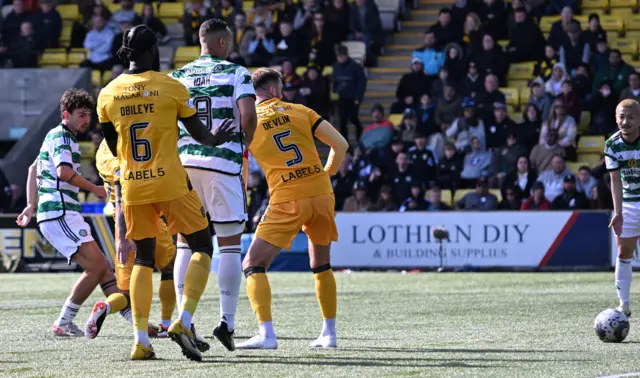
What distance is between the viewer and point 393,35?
28.8m

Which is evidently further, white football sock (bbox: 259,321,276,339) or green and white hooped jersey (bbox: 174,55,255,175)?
white football sock (bbox: 259,321,276,339)

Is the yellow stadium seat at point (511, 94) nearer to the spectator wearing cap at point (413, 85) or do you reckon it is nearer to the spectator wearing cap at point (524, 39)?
the spectator wearing cap at point (524, 39)

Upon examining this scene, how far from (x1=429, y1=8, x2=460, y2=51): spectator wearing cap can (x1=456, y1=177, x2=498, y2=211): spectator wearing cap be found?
4241mm

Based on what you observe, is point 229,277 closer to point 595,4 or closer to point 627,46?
point 627,46

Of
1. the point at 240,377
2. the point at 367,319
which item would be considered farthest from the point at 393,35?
the point at 240,377

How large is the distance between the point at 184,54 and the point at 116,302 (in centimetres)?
1869

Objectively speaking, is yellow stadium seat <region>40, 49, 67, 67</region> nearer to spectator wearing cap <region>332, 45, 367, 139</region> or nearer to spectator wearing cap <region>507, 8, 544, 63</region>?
spectator wearing cap <region>332, 45, 367, 139</region>

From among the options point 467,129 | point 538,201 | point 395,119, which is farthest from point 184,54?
point 538,201

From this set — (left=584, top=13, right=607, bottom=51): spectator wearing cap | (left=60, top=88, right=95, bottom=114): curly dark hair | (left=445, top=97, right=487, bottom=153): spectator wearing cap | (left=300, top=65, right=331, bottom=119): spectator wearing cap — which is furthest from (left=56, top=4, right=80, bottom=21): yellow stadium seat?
(left=60, top=88, right=95, bottom=114): curly dark hair

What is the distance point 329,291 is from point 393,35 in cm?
1966

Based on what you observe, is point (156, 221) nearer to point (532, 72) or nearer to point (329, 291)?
point (329, 291)

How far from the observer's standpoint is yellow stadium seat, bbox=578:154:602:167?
2370 cm

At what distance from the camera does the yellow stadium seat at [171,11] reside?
29.8m

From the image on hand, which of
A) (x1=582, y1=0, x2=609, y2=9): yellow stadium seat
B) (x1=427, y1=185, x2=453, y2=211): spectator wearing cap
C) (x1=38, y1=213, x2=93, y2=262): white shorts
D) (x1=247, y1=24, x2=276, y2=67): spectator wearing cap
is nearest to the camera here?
(x1=38, y1=213, x2=93, y2=262): white shorts
